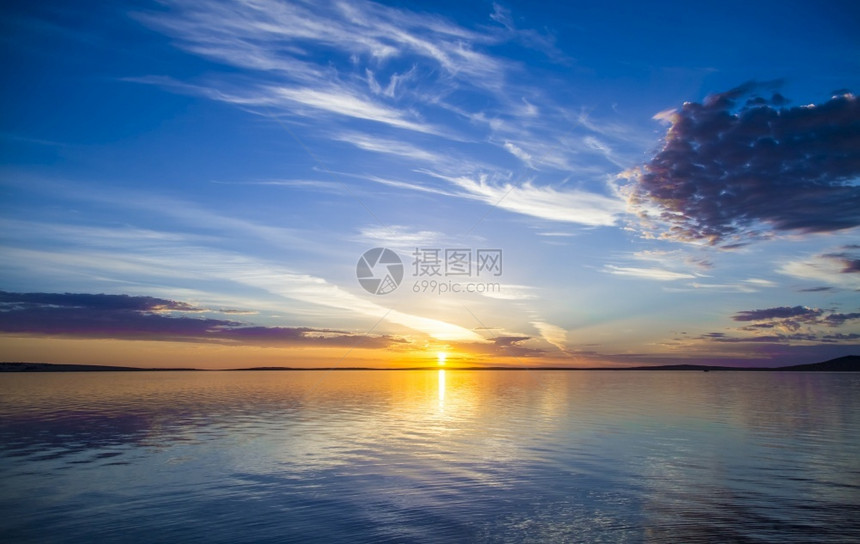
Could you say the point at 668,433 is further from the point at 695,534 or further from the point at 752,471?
the point at 695,534

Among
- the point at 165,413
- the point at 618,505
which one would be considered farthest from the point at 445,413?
the point at 618,505

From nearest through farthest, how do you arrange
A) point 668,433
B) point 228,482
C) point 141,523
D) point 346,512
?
point 141,523 → point 346,512 → point 228,482 → point 668,433

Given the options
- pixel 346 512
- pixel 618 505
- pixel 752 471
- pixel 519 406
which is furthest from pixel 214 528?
pixel 519 406

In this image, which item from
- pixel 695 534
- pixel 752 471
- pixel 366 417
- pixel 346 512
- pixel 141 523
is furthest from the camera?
pixel 366 417

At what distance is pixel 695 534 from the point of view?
1775cm

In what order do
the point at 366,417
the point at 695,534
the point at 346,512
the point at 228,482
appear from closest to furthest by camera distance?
the point at 695,534 → the point at 346,512 → the point at 228,482 → the point at 366,417

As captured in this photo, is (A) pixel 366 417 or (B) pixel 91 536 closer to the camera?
(B) pixel 91 536

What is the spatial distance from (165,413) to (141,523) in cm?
4460

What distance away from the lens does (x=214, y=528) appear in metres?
18.6

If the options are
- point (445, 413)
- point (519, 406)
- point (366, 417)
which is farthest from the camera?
point (519, 406)

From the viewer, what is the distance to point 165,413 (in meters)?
58.9

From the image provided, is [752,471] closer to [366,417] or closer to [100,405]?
[366,417]

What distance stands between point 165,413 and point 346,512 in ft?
155

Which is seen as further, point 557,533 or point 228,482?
point 228,482
